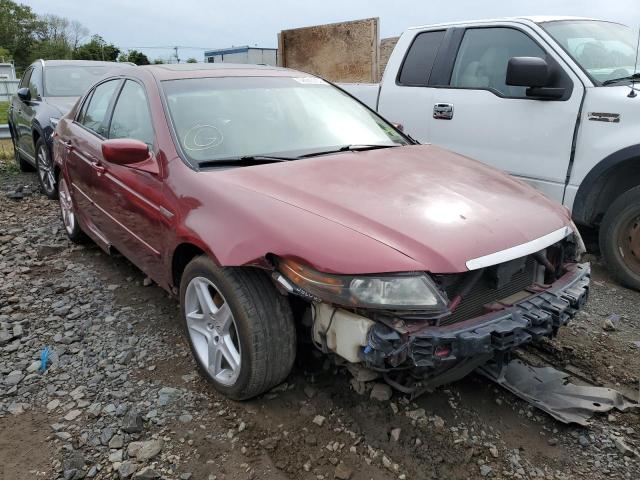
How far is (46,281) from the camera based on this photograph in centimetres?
423

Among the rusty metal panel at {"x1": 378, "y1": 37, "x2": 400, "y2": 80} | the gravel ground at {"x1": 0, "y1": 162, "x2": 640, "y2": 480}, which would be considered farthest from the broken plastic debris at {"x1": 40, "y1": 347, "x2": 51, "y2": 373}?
the rusty metal panel at {"x1": 378, "y1": 37, "x2": 400, "y2": 80}

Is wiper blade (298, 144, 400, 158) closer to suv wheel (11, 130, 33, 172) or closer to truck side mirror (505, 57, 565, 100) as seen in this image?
truck side mirror (505, 57, 565, 100)

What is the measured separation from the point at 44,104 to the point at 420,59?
4.65 metres

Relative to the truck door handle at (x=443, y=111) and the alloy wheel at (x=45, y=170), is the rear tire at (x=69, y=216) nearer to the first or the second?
the alloy wheel at (x=45, y=170)

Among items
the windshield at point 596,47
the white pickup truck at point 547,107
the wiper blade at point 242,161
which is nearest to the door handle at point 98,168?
the wiper blade at point 242,161

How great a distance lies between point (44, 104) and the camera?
669cm

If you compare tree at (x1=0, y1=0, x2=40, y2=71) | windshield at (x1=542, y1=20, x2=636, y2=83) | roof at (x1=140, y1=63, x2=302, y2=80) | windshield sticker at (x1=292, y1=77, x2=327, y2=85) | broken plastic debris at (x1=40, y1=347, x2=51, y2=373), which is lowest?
broken plastic debris at (x1=40, y1=347, x2=51, y2=373)

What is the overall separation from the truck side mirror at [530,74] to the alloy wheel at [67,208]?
381 cm

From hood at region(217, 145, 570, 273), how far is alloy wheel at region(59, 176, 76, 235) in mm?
2681

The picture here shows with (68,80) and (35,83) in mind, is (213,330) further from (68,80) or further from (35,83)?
(35,83)

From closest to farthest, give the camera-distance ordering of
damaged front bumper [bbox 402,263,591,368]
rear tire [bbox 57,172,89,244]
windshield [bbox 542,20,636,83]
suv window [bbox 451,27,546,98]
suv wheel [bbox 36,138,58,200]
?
damaged front bumper [bbox 402,263,591,368], windshield [bbox 542,20,636,83], suv window [bbox 451,27,546,98], rear tire [bbox 57,172,89,244], suv wheel [bbox 36,138,58,200]

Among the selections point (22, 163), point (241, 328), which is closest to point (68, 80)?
point (22, 163)

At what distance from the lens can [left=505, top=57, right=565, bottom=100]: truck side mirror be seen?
4.04m

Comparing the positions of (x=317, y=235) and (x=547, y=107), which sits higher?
(x=547, y=107)
